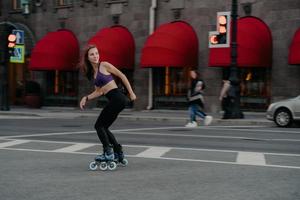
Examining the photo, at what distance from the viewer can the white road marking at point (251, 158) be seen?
10164mm

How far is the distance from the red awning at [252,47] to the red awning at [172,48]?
2011 mm

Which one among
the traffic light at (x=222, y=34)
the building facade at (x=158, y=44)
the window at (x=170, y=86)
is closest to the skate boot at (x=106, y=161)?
the traffic light at (x=222, y=34)

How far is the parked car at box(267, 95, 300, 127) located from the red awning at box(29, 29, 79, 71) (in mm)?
13884

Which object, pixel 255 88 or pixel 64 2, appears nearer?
pixel 255 88

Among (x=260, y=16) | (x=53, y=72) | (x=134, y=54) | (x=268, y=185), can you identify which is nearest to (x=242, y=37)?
(x=260, y=16)

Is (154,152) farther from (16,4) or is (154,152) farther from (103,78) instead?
(16,4)

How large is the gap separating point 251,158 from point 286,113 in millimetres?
9729

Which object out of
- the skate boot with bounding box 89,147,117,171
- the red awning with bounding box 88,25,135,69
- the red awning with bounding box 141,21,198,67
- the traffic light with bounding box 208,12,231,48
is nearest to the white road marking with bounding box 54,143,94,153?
the skate boot with bounding box 89,147,117,171

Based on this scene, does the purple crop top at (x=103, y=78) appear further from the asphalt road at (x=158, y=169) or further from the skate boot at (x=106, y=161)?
the asphalt road at (x=158, y=169)

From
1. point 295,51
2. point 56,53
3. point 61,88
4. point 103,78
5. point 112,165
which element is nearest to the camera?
point 103,78

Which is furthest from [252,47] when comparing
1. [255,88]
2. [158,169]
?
[158,169]

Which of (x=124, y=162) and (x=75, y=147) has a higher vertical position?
(x=124, y=162)

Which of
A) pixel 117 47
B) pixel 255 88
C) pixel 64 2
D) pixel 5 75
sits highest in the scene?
pixel 64 2

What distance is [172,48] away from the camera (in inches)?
1053
